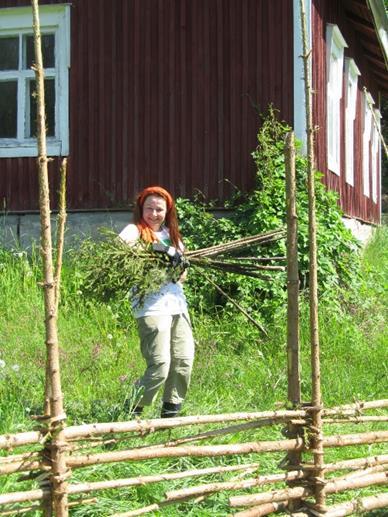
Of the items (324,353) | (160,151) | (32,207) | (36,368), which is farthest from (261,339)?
(32,207)

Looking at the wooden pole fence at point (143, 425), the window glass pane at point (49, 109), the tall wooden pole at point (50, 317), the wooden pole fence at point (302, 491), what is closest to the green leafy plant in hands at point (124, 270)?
the wooden pole fence at point (143, 425)

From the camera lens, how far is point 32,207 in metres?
9.63

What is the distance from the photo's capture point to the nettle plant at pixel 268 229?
26.3 ft

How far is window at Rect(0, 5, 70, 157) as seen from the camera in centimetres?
954

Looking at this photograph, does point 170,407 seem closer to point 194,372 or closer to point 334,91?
point 194,372

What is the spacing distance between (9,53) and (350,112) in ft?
17.6

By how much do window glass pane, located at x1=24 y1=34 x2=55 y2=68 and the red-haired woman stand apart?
4987 mm

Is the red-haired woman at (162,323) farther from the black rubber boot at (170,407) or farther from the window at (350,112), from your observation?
the window at (350,112)

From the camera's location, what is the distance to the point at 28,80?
9.81 m

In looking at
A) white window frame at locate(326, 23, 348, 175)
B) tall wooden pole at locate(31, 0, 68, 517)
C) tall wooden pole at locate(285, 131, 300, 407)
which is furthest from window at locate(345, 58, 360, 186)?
tall wooden pole at locate(31, 0, 68, 517)

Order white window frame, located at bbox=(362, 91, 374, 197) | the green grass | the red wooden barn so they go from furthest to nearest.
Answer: white window frame, located at bbox=(362, 91, 374, 197) < the red wooden barn < the green grass

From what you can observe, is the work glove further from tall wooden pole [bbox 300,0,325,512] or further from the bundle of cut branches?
tall wooden pole [bbox 300,0,325,512]

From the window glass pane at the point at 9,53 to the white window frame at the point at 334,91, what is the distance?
3588 mm

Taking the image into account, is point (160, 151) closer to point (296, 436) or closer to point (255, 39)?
point (255, 39)
